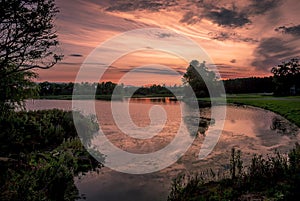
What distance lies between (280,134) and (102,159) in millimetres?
16397

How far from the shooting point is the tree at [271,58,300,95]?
84.6 meters

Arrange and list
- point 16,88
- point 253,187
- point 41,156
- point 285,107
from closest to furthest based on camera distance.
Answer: point 253,187, point 41,156, point 16,88, point 285,107

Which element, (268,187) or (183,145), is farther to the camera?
(183,145)

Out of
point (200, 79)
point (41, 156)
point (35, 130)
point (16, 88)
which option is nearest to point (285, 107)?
point (35, 130)

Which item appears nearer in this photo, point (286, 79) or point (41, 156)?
point (41, 156)

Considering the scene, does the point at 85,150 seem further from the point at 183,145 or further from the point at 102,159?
the point at 183,145

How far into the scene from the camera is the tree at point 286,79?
84.6 metres

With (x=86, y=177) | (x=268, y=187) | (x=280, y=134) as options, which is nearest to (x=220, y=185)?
(x=268, y=187)

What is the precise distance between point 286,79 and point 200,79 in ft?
98.2

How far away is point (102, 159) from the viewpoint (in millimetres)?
14688

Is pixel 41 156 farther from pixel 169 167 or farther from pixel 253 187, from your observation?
pixel 253 187

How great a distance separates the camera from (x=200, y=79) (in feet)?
320

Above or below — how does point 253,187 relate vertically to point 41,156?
below

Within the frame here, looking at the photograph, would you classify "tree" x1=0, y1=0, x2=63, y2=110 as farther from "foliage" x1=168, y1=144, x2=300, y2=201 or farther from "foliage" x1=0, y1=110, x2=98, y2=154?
"foliage" x1=168, y1=144, x2=300, y2=201
